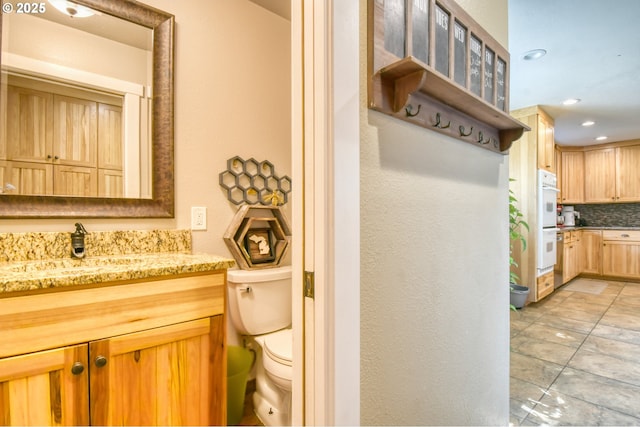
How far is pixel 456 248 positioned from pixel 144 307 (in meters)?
1.13

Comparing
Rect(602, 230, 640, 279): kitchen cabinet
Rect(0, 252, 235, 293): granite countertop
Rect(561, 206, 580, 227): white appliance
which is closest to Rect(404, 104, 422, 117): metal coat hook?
Rect(0, 252, 235, 293): granite countertop

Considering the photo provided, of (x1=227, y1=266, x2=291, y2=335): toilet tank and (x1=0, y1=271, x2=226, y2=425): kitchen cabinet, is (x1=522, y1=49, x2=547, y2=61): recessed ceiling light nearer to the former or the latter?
(x1=227, y1=266, x2=291, y2=335): toilet tank

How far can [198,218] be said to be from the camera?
1.73m

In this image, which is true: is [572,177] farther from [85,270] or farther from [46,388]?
[46,388]

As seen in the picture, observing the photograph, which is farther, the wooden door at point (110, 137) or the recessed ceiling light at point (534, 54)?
the recessed ceiling light at point (534, 54)

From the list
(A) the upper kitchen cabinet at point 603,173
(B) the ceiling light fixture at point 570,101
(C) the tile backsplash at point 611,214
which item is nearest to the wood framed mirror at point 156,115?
(B) the ceiling light fixture at point 570,101

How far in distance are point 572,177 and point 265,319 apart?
6443 millimetres

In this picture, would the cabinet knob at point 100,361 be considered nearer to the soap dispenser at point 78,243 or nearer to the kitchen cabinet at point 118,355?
the kitchen cabinet at point 118,355

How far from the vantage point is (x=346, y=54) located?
723 millimetres

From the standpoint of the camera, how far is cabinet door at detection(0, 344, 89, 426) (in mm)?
847

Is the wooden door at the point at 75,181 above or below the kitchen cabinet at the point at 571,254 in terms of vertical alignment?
above

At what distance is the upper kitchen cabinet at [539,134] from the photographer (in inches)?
143

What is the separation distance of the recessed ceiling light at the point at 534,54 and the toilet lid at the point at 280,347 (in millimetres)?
2908

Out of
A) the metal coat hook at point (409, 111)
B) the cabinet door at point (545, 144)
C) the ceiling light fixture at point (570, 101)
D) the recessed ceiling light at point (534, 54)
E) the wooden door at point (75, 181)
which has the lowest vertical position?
the wooden door at point (75, 181)
